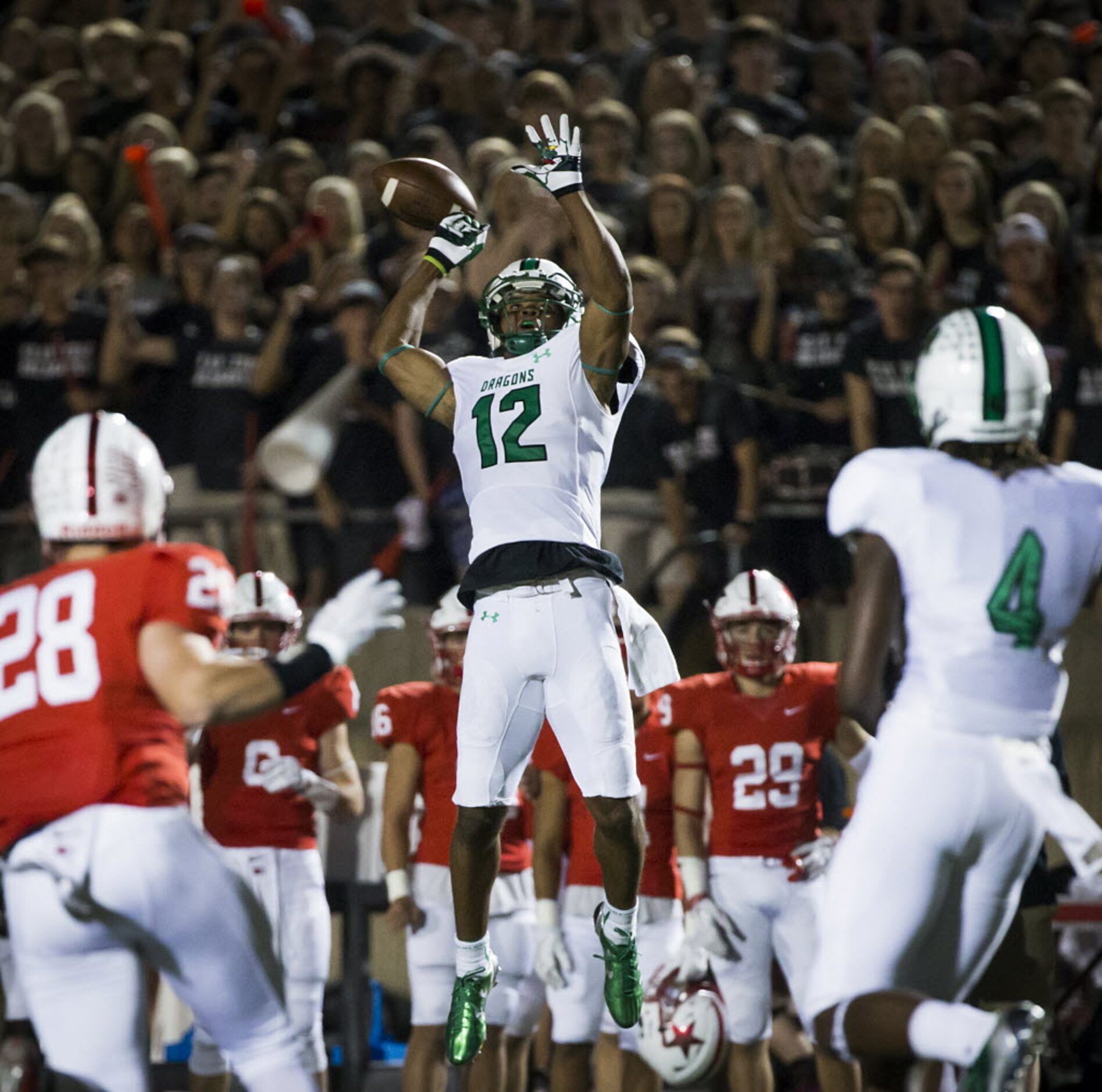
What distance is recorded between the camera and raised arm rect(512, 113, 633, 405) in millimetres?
5145

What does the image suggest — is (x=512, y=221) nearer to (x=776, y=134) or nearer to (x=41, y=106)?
(x=776, y=134)

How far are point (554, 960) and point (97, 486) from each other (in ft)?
10.3

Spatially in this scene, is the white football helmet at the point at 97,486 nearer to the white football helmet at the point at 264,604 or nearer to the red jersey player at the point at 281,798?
the red jersey player at the point at 281,798

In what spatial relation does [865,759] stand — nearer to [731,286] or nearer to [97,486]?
[97,486]

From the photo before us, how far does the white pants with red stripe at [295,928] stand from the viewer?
22.5 feet

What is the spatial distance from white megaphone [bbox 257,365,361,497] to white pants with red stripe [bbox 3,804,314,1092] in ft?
14.5

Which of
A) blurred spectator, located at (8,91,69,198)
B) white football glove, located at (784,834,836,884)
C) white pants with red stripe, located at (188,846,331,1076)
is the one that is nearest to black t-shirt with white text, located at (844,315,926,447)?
white football glove, located at (784,834,836,884)

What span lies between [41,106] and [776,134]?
14.0 ft

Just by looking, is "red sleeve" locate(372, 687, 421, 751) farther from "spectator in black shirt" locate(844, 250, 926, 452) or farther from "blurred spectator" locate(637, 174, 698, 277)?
"blurred spectator" locate(637, 174, 698, 277)

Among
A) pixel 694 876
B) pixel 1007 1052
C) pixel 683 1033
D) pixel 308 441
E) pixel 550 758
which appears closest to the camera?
pixel 1007 1052

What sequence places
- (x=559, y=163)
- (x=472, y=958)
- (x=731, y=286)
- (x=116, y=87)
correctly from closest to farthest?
(x=559, y=163)
(x=472, y=958)
(x=731, y=286)
(x=116, y=87)

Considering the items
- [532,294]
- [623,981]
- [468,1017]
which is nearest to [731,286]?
[532,294]

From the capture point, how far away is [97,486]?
461 cm

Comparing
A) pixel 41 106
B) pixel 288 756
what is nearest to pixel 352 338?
pixel 288 756
